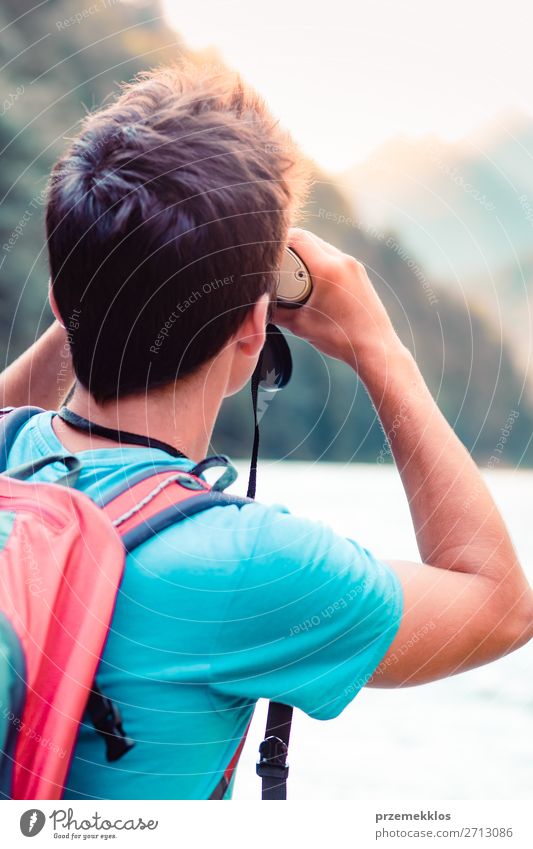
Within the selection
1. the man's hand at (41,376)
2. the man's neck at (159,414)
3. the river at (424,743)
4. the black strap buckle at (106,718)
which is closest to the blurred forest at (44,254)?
the river at (424,743)

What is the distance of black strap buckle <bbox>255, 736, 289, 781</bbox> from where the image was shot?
0.85m

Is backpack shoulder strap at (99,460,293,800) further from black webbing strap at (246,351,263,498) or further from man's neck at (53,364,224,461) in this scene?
black webbing strap at (246,351,263,498)

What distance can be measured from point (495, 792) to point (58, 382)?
2.71 metres

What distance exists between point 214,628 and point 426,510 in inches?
9.5

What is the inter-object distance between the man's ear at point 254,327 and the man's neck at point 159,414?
0.14 feet

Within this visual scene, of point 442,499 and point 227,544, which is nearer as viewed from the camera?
point 227,544

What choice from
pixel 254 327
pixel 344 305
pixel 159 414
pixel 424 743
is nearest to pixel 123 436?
pixel 159 414

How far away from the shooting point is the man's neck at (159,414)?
0.81 meters

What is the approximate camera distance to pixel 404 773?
3332 millimetres

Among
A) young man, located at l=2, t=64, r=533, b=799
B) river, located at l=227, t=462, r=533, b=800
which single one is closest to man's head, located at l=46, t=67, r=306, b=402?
young man, located at l=2, t=64, r=533, b=799

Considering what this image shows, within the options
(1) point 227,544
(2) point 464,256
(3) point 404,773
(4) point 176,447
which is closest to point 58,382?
(4) point 176,447

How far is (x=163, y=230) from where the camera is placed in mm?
770

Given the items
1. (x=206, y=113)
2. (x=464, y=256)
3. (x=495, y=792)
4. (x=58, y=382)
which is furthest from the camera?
(x=495, y=792)

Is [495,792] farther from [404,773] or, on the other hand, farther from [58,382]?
[58,382]
